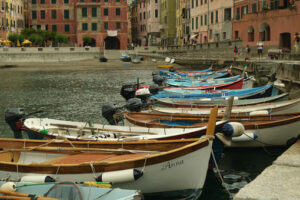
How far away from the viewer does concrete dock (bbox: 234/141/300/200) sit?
6590mm

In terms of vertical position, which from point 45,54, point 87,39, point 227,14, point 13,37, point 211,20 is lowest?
point 45,54

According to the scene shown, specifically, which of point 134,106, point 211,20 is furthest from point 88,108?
point 211,20

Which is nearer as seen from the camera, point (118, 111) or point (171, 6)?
point (118, 111)

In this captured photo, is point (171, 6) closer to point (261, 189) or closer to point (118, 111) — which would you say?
point (118, 111)

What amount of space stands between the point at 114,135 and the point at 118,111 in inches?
125

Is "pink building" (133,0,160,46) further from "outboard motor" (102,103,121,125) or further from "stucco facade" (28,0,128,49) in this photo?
"outboard motor" (102,103,121,125)

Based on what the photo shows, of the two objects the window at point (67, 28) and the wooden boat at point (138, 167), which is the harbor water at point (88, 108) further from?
the window at point (67, 28)

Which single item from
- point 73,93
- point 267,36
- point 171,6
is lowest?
point 73,93

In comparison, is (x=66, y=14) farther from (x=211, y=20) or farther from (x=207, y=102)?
(x=207, y=102)

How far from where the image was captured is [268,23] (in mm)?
48281

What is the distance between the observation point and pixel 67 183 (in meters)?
8.07

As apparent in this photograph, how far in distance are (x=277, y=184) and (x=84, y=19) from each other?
7872 centimetres

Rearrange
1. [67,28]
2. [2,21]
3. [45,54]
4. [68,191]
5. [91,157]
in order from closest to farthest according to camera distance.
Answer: [68,191], [91,157], [45,54], [2,21], [67,28]

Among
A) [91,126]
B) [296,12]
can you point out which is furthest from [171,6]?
[91,126]
